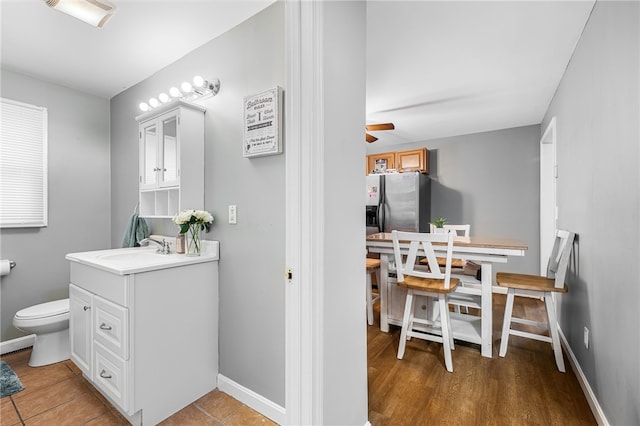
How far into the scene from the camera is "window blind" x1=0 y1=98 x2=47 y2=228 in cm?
238

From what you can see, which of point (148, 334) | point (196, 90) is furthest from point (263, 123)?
point (148, 334)

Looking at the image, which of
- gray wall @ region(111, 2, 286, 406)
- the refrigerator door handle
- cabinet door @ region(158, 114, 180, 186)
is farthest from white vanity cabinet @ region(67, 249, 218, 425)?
the refrigerator door handle

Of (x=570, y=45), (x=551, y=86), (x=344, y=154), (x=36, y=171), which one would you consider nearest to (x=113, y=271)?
(x=344, y=154)

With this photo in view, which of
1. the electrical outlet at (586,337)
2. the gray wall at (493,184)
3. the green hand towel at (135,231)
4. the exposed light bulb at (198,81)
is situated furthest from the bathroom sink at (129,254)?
the gray wall at (493,184)

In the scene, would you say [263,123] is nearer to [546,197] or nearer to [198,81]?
[198,81]

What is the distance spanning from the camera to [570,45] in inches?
84.2

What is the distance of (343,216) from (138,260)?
1388mm

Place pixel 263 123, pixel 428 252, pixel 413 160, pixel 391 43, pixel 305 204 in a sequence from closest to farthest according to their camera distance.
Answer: pixel 305 204 → pixel 263 123 → pixel 391 43 → pixel 428 252 → pixel 413 160

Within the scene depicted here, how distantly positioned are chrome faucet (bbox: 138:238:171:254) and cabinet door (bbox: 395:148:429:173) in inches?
147

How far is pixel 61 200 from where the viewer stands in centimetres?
269

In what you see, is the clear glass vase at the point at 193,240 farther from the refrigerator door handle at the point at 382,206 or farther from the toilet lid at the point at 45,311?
the refrigerator door handle at the point at 382,206

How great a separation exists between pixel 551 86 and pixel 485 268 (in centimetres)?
194

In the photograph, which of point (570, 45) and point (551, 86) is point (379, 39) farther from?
point (551, 86)

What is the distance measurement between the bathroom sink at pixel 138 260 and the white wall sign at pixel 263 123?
719mm
